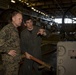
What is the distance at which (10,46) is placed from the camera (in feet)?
8.43

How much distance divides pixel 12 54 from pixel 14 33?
0.33 m

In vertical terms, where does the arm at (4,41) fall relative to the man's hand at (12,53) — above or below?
above

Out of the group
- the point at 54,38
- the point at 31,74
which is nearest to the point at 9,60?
the point at 31,74

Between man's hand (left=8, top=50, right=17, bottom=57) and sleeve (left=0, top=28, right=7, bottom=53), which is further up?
sleeve (left=0, top=28, right=7, bottom=53)

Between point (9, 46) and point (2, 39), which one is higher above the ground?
point (2, 39)

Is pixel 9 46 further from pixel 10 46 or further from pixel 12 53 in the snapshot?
pixel 12 53

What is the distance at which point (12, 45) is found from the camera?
259 centimetres

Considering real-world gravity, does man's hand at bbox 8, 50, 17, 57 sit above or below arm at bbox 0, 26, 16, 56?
below

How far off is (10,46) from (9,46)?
0.05 feet

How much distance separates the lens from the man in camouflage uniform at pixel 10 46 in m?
2.51

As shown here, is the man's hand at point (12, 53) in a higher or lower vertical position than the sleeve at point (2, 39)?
lower

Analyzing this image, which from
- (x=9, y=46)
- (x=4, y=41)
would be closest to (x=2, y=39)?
(x=4, y=41)

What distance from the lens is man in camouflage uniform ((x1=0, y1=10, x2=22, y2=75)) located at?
251 centimetres

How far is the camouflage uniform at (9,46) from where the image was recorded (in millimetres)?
2515
